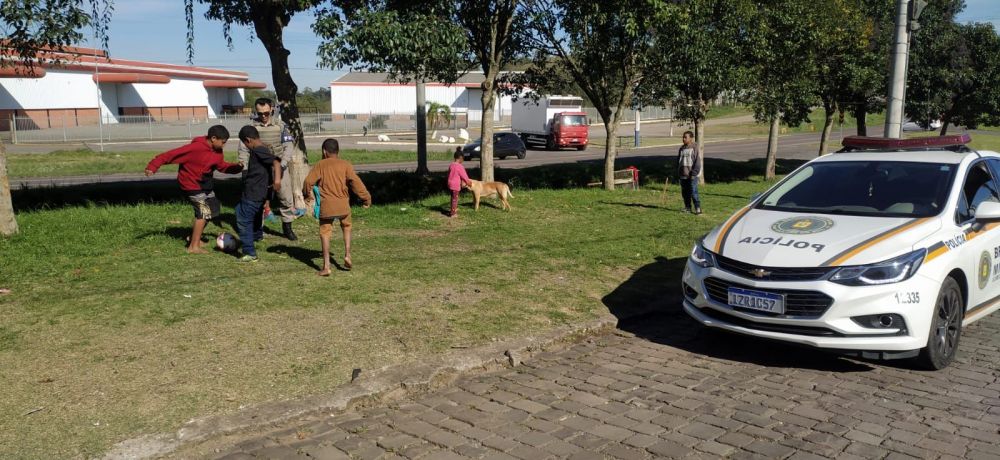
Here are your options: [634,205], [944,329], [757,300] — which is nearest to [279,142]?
[757,300]

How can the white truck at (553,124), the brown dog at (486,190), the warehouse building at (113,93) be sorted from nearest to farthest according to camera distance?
the brown dog at (486,190), the white truck at (553,124), the warehouse building at (113,93)

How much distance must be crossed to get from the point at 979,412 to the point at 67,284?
7907 millimetres

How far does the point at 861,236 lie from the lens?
6059 mm

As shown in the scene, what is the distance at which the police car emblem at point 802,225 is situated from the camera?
629cm

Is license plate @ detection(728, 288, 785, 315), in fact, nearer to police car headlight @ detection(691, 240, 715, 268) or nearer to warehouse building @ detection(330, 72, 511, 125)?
police car headlight @ detection(691, 240, 715, 268)

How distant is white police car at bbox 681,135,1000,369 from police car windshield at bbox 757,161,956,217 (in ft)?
0.03

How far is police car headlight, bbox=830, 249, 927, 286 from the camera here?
572 centimetres

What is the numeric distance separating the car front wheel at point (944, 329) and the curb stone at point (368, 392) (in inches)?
107

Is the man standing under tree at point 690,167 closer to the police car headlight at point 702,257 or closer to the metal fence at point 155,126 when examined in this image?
the police car headlight at point 702,257

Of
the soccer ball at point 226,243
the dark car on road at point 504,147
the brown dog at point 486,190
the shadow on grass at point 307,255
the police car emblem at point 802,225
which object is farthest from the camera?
the dark car on road at point 504,147

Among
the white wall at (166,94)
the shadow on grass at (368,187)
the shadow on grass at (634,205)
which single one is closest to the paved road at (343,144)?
the white wall at (166,94)

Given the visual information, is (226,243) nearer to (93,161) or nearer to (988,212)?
(988,212)

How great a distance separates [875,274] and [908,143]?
277 centimetres

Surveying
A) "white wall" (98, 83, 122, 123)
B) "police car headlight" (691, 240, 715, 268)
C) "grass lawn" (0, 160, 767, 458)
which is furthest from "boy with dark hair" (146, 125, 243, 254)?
"white wall" (98, 83, 122, 123)
